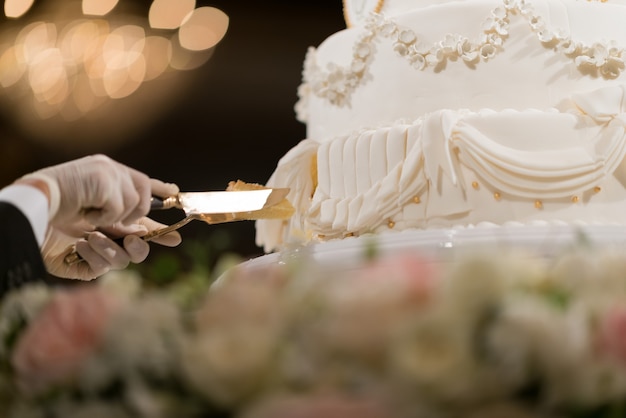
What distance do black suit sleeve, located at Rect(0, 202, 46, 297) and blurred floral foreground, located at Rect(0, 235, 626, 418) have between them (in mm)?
334

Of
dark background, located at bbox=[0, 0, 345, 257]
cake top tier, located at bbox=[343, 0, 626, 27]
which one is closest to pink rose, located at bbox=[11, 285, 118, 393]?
cake top tier, located at bbox=[343, 0, 626, 27]

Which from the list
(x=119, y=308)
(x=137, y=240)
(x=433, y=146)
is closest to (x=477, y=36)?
(x=433, y=146)

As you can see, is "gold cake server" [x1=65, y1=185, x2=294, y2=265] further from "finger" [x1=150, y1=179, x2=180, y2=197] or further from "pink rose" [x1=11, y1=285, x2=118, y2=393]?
"pink rose" [x1=11, y1=285, x2=118, y2=393]

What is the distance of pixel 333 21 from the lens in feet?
16.3

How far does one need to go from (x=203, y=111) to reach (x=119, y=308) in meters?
4.23

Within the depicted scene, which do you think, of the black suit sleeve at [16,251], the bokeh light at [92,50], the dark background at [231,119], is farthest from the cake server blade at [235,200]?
the bokeh light at [92,50]

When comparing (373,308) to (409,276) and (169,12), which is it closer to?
(409,276)

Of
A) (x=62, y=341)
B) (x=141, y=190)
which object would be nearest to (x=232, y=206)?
(x=141, y=190)

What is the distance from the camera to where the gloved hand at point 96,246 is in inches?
49.7

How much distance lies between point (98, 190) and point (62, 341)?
0.48m

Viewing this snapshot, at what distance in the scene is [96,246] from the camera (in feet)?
4.13

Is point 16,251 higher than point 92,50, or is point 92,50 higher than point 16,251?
point 92,50

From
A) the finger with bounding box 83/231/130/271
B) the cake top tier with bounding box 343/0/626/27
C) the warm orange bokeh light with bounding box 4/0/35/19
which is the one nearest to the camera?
the finger with bounding box 83/231/130/271

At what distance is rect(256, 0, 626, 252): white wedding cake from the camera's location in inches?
96.1
